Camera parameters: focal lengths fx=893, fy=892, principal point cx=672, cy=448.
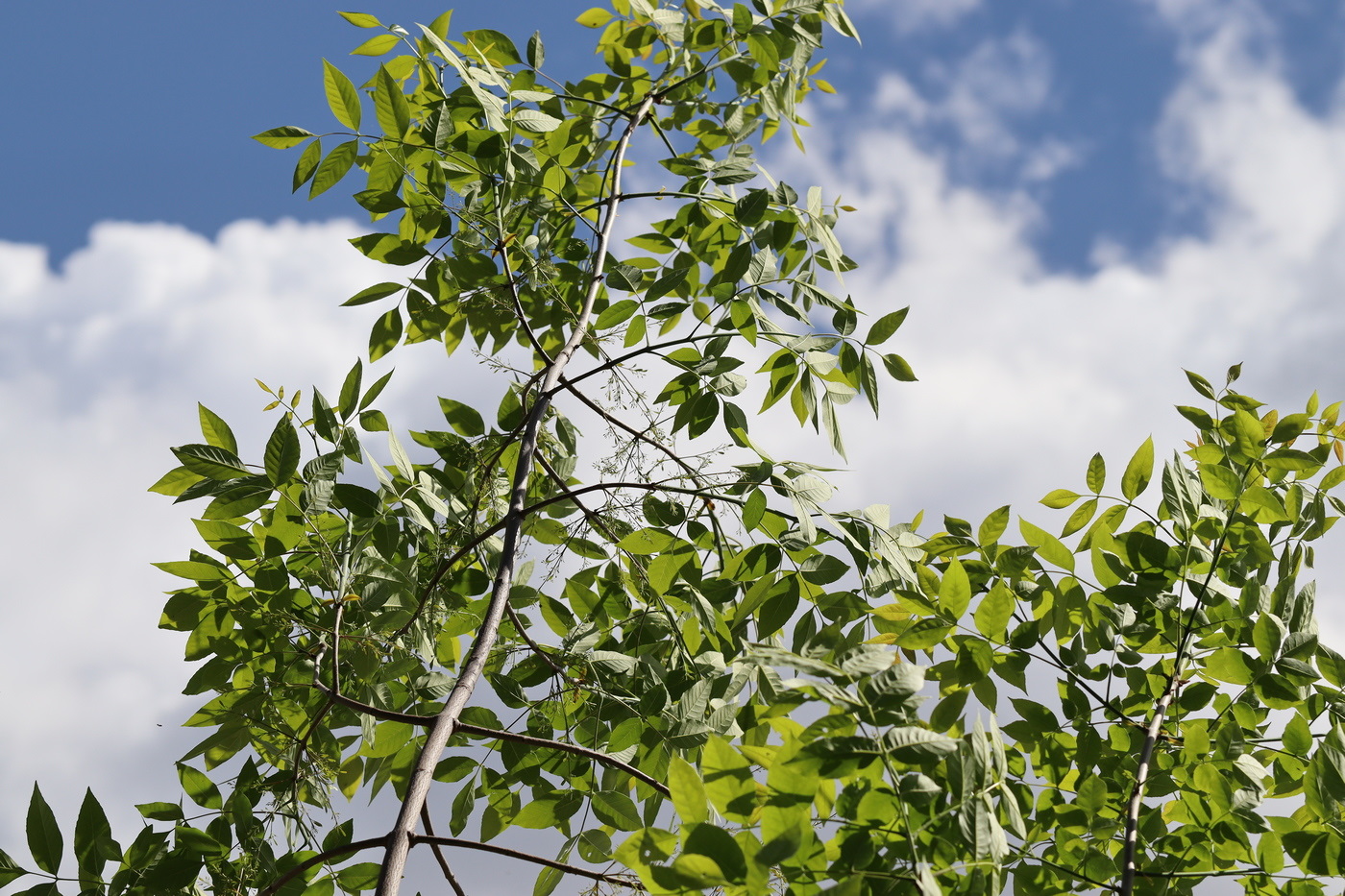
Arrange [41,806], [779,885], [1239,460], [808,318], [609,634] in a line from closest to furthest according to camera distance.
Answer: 1. [779,885]
2. [41,806]
3. [1239,460]
4. [609,634]
5. [808,318]

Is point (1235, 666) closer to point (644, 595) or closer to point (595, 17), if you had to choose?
point (644, 595)

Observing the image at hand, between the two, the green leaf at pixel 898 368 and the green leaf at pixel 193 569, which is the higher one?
the green leaf at pixel 898 368

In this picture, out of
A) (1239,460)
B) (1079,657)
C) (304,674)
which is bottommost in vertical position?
(304,674)

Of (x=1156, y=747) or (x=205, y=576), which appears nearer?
(x=205, y=576)

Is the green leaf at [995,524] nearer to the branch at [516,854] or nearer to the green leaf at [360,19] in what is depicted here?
the branch at [516,854]

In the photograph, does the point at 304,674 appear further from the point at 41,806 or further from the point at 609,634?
the point at 609,634

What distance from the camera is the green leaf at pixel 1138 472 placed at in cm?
164

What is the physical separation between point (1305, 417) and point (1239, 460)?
198 millimetres

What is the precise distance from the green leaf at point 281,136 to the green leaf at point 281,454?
2.20 feet

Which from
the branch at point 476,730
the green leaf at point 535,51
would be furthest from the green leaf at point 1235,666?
the green leaf at point 535,51

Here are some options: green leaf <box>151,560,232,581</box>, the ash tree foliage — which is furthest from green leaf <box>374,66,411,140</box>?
green leaf <box>151,560,232,581</box>

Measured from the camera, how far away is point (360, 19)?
1.96 meters

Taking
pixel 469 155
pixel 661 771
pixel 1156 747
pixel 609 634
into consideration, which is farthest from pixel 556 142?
pixel 1156 747

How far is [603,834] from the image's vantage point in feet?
5.49
